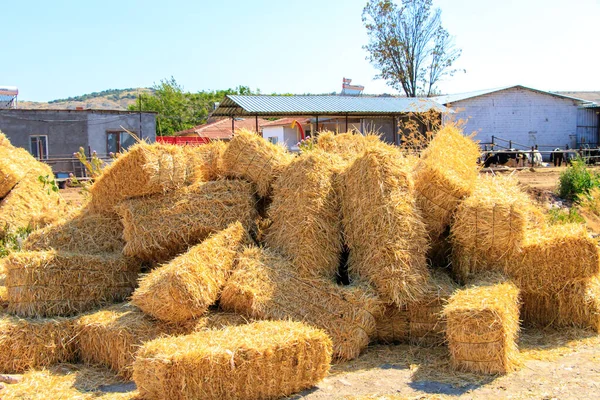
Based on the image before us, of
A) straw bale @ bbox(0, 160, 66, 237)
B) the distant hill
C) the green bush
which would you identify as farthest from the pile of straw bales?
the distant hill

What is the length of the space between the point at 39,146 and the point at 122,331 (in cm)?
2652

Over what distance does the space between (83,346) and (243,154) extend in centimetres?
289

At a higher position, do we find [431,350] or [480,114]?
[480,114]

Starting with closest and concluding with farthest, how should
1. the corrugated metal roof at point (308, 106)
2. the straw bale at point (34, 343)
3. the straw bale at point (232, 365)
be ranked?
the straw bale at point (232, 365), the straw bale at point (34, 343), the corrugated metal roof at point (308, 106)

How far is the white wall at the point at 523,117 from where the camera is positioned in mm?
35250

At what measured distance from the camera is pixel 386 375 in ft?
16.7

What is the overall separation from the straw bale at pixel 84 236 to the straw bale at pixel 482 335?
4.03 m

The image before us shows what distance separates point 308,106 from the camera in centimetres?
2941

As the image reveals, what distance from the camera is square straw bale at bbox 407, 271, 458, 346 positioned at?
570 cm

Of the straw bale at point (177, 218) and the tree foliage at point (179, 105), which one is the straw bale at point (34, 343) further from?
the tree foliage at point (179, 105)

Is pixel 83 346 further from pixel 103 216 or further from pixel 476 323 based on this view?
pixel 476 323

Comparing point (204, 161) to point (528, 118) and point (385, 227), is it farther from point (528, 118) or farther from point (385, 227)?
point (528, 118)

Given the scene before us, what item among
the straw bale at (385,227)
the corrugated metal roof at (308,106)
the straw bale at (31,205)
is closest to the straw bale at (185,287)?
the straw bale at (385,227)

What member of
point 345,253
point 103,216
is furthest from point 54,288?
point 345,253
